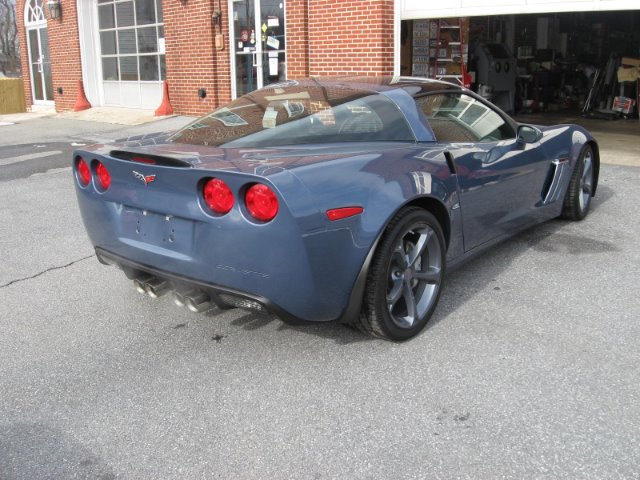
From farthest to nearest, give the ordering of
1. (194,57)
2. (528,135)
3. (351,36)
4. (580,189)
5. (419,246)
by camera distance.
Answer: (194,57) → (351,36) → (580,189) → (528,135) → (419,246)

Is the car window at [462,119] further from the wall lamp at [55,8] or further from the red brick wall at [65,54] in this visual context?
the wall lamp at [55,8]

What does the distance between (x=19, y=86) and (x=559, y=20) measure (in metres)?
15.4

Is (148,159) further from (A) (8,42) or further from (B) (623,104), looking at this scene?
(A) (8,42)

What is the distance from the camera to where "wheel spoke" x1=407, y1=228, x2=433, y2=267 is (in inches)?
139

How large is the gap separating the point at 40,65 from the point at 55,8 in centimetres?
312

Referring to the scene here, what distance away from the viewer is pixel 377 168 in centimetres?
329

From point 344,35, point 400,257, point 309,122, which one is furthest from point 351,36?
point 400,257

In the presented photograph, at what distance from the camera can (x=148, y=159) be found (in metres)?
3.28

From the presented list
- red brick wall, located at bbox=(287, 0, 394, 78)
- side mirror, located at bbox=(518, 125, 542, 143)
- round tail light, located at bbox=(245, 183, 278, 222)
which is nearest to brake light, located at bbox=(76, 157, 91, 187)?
→ round tail light, located at bbox=(245, 183, 278, 222)

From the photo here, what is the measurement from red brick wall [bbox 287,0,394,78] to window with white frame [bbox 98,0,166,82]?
447 cm

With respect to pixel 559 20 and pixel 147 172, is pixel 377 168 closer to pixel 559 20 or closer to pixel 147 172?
pixel 147 172

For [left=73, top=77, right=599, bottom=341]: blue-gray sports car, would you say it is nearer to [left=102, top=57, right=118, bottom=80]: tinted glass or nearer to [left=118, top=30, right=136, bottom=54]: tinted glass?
[left=118, top=30, right=136, bottom=54]: tinted glass

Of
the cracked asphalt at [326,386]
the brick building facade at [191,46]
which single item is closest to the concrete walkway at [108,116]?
the brick building facade at [191,46]

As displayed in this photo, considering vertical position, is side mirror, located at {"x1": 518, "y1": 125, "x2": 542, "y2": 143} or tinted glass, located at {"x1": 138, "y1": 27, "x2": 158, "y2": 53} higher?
tinted glass, located at {"x1": 138, "y1": 27, "x2": 158, "y2": 53}
